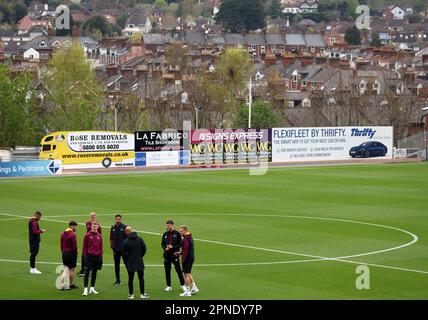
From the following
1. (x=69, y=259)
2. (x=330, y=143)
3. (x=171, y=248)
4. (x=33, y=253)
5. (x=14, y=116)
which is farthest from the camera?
(x=14, y=116)

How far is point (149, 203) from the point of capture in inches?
2339

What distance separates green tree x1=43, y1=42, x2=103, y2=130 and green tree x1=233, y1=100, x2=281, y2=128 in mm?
14146

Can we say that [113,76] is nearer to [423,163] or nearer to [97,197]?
[423,163]

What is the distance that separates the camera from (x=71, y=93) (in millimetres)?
124812

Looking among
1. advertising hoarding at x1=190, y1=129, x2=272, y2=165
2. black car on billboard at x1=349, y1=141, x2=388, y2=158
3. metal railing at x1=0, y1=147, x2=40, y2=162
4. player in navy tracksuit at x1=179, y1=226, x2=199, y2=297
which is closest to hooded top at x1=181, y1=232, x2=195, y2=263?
player in navy tracksuit at x1=179, y1=226, x2=199, y2=297

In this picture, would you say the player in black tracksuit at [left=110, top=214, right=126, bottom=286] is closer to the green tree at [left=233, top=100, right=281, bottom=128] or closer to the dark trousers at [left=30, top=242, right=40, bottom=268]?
the dark trousers at [left=30, top=242, right=40, bottom=268]

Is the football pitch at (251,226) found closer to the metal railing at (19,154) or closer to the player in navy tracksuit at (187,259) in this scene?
the player in navy tracksuit at (187,259)

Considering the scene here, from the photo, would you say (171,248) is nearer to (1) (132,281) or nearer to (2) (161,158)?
(1) (132,281)

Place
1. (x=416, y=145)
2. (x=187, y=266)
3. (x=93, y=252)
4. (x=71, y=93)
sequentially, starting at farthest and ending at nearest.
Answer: (x=71, y=93) < (x=416, y=145) < (x=93, y=252) < (x=187, y=266)

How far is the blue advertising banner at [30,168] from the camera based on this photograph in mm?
76500

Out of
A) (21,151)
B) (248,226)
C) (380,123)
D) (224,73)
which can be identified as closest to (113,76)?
(224,73)

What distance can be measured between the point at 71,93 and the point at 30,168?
48.0 meters

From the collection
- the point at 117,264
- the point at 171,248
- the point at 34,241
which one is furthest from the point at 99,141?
the point at 171,248
